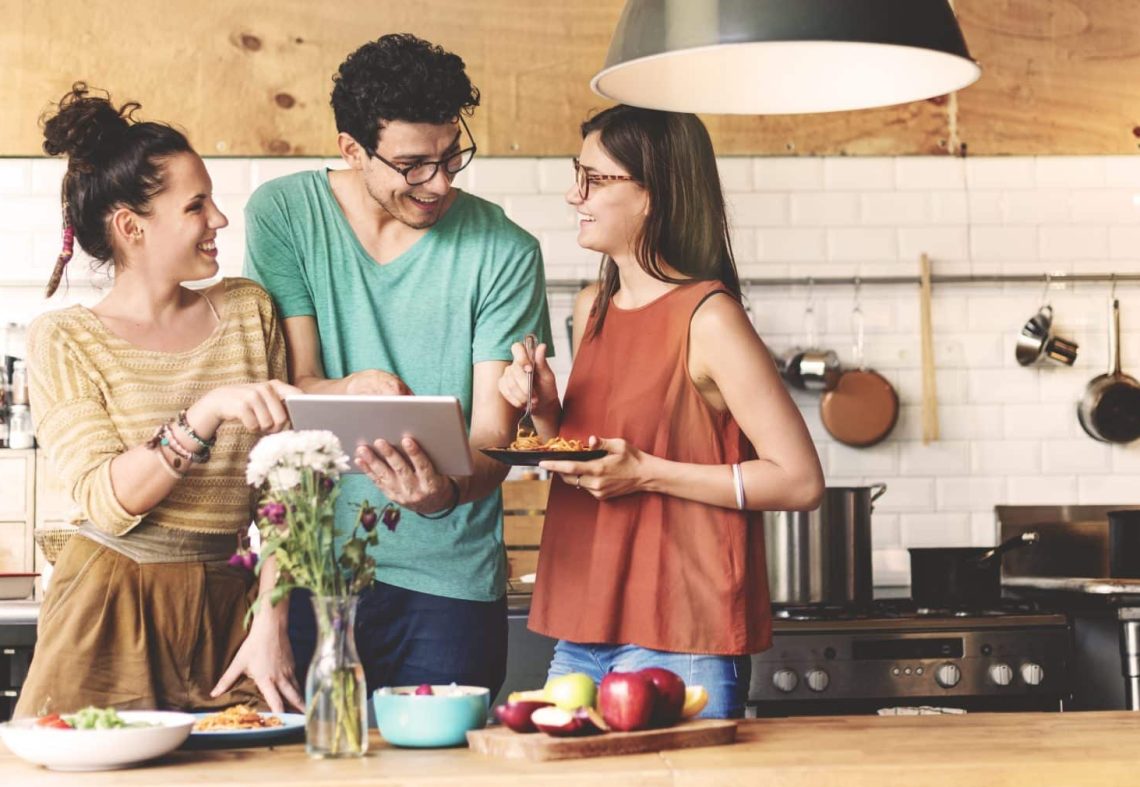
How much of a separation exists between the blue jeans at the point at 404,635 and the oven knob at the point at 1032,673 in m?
2.02

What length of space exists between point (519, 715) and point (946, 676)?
2.33 meters

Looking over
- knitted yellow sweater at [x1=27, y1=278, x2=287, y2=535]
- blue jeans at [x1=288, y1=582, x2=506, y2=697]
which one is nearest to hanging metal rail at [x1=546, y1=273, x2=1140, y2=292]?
blue jeans at [x1=288, y1=582, x2=506, y2=697]

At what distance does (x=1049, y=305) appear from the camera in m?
4.99

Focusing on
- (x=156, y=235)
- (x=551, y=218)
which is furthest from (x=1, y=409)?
(x=156, y=235)

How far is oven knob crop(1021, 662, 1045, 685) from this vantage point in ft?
13.4

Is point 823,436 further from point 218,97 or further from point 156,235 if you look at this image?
point 156,235

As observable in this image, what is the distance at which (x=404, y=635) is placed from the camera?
8.82ft

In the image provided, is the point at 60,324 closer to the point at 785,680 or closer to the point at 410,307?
Answer: the point at 410,307

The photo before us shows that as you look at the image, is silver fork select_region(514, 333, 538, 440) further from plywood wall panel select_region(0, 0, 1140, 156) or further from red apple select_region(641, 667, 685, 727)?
plywood wall panel select_region(0, 0, 1140, 156)

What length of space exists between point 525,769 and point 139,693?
0.85m

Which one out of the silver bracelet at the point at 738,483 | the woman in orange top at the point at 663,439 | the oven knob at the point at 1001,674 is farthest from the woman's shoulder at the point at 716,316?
the oven knob at the point at 1001,674

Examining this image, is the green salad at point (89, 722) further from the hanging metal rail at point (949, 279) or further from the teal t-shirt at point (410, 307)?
the hanging metal rail at point (949, 279)

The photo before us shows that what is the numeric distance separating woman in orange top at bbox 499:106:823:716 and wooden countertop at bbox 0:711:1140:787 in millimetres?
388

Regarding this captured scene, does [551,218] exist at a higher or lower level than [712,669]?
higher
